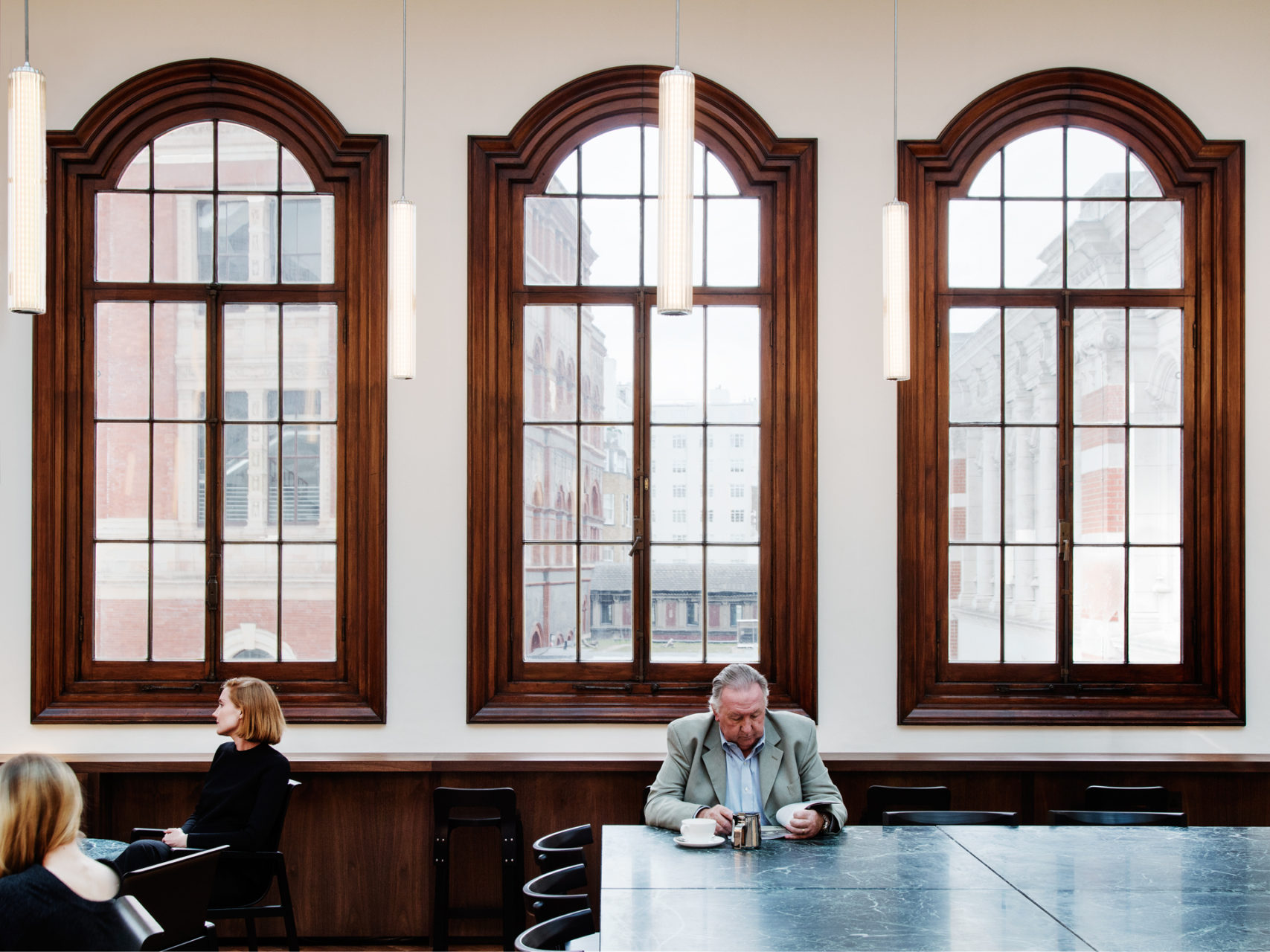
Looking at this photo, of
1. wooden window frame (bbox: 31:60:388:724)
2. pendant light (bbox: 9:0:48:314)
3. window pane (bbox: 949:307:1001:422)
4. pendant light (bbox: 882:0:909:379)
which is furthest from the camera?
window pane (bbox: 949:307:1001:422)

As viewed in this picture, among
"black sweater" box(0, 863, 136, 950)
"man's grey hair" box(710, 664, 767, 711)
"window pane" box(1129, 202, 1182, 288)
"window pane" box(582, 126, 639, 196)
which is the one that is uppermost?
"window pane" box(582, 126, 639, 196)

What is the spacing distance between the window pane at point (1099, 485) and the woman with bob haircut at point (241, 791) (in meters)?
4.13

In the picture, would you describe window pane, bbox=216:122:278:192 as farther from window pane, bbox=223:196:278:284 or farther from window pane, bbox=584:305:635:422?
window pane, bbox=584:305:635:422

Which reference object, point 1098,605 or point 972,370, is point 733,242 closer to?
point 972,370

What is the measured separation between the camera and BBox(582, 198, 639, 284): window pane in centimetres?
584

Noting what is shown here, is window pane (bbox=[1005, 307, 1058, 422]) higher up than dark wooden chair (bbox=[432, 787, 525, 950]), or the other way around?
window pane (bbox=[1005, 307, 1058, 422])

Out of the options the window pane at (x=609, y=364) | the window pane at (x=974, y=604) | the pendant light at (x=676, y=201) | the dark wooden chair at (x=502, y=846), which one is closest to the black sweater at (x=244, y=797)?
the dark wooden chair at (x=502, y=846)

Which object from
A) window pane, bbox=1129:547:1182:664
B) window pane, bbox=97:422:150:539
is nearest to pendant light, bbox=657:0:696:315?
window pane, bbox=97:422:150:539

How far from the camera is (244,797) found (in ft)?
14.8

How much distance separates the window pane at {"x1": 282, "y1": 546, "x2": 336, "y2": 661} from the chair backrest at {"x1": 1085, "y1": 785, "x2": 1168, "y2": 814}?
3.75 metres

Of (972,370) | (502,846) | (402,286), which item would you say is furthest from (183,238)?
(972,370)

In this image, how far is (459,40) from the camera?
5.76 m

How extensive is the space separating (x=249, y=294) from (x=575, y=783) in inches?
118

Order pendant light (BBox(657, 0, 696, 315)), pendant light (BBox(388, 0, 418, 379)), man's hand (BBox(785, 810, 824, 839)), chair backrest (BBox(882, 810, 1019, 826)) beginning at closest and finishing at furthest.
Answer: pendant light (BBox(657, 0, 696, 315)) < man's hand (BBox(785, 810, 824, 839)) < chair backrest (BBox(882, 810, 1019, 826)) < pendant light (BBox(388, 0, 418, 379))
